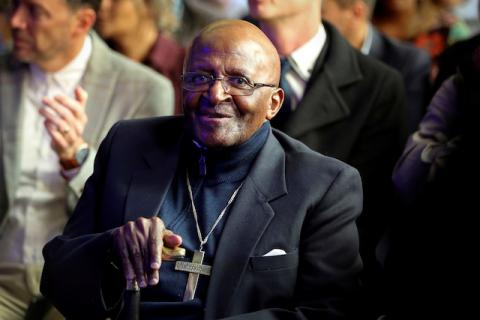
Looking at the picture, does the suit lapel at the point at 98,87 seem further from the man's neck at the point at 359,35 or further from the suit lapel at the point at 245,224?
the man's neck at the point at 359,35

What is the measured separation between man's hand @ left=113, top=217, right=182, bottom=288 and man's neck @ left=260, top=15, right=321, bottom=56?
1.24 metres

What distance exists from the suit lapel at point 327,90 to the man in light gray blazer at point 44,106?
57 centimetres

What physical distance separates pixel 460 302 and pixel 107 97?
165 cm

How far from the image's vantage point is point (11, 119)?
352 centimetres

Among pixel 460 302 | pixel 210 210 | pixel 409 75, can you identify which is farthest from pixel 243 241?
pixel 409 75

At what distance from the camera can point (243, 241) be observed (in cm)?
247

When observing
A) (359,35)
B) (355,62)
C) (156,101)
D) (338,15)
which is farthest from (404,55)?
(156,101)

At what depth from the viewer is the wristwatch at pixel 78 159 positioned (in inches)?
128

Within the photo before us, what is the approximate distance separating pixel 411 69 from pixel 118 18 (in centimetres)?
129

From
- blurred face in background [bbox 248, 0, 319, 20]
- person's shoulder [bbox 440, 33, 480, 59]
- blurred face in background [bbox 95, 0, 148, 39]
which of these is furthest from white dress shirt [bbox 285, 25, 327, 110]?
blurred face in background [bbox 95, 0, 148, 39]

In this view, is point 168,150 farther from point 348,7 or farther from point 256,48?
point 348,7

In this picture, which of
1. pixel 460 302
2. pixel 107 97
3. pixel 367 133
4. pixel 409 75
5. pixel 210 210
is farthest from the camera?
pixel 409 75

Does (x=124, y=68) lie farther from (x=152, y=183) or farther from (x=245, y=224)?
(x=245, y=224)

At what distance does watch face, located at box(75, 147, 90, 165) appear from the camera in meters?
3.26
